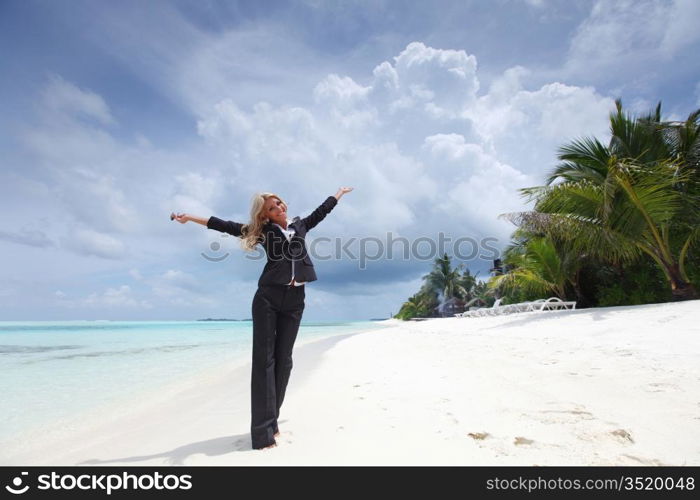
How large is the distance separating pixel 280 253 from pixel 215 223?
1.95 feet

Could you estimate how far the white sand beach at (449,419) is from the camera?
216 cm

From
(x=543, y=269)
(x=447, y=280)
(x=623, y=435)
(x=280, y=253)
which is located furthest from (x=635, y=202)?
(x=447, y=280)

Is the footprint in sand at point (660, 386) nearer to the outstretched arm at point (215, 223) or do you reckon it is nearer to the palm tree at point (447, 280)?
the outstretched arm at point (215, 223)

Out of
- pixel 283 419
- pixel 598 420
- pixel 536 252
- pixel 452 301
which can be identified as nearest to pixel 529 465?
pixel 598 420

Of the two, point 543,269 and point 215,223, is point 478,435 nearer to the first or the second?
point 215,223

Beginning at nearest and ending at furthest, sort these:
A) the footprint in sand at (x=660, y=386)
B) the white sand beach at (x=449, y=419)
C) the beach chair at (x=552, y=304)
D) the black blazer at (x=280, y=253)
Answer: the white sand beach at (x=449, y=419)
the black blazer at (x=280, y=253)
the footprint in sand at (x=660, y=386)
the beach chair at (x=552, y=304)

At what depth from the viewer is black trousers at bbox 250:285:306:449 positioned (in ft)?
→ 8.18

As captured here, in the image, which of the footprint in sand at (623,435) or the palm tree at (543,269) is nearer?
the footprint in sand at (623,435)

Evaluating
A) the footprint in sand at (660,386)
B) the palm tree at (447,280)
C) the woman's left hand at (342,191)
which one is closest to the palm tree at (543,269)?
the footprint in sand at (660,386)

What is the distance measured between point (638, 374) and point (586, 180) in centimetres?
993

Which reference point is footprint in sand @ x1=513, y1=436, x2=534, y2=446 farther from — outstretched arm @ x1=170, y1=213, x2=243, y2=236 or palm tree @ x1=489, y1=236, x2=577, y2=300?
palm tree @ x1=489, y1=236, x2=577, y2=300

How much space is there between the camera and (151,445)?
2758 mm

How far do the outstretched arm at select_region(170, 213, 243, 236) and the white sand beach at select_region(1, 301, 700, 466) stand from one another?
1.64 meters
